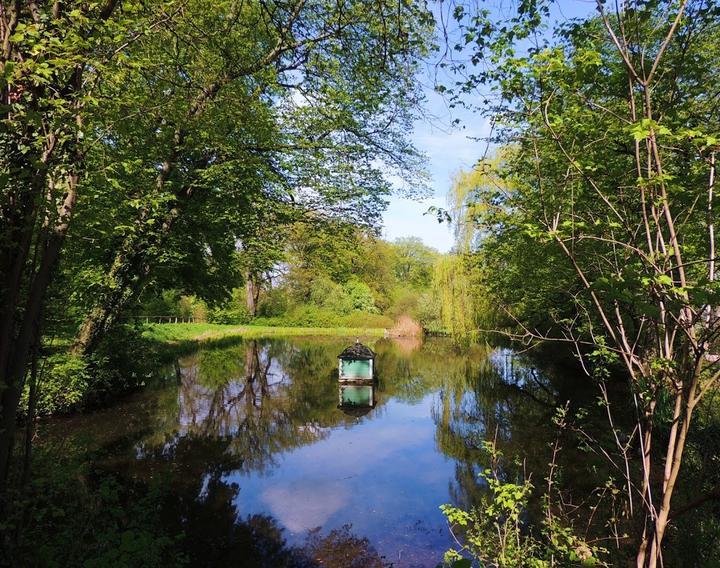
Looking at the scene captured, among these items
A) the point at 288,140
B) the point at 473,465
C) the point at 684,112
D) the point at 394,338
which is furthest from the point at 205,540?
the point at 394,338

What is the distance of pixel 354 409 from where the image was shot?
1347 cm

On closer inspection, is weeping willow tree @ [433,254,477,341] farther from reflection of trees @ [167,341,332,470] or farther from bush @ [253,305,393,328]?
bush @ [253,305,393,328]

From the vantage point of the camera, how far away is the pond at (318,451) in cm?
633

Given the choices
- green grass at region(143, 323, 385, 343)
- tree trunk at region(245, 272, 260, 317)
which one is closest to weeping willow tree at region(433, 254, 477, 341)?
green grass at region(143, 323, 385, 343)

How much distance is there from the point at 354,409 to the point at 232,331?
21.8m

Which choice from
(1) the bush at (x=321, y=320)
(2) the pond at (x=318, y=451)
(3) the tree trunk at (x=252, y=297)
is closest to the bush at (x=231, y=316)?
(3) the tree trunk at (x=252, y=297)

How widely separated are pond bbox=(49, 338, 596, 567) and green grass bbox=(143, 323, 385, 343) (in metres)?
8.09

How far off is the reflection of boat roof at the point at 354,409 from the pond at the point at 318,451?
0.22 feet

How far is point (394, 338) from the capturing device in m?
35.2

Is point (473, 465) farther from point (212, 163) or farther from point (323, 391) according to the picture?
point (212, 163)

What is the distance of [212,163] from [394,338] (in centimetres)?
2623

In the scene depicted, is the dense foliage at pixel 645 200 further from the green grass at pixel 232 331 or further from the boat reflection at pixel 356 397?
the green grass at pixel 232 331

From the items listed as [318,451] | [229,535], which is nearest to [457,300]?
[318,451]

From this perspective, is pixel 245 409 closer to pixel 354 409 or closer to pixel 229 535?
pixel 354 409
